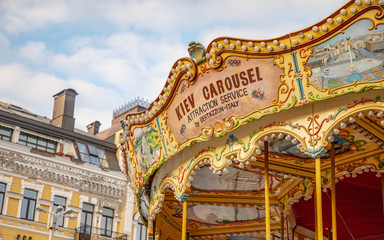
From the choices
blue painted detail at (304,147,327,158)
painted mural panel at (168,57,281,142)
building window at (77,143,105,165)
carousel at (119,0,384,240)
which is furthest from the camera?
building window at (77,143,105,165)

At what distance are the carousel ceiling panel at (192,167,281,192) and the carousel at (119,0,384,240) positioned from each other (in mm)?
25

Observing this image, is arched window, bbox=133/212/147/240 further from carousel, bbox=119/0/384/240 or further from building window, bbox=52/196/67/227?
carousel, bbox=119/0/384/240

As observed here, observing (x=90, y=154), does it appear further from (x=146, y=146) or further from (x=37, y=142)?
(x=146, y=146)

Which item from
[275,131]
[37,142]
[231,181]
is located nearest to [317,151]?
[275,131]

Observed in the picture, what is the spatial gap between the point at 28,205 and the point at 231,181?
1466 cm

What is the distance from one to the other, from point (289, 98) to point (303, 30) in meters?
1.10

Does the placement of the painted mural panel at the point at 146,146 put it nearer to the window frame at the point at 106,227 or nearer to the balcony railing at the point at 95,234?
the balcony railing at the point at 95,234

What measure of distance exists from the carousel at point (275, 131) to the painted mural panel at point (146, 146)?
0.03m

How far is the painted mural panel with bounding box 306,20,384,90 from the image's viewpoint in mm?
8078

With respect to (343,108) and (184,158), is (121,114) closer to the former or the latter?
(184,158)

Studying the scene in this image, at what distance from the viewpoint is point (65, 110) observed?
30.4 metres

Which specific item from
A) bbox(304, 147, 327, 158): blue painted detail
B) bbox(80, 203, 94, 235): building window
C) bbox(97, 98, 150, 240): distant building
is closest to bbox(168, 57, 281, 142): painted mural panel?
bbox(304, 147, 327, 158): blue painted detail

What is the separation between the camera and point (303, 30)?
8.65m

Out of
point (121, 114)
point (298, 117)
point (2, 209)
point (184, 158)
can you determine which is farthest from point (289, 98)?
point (121, 114)
